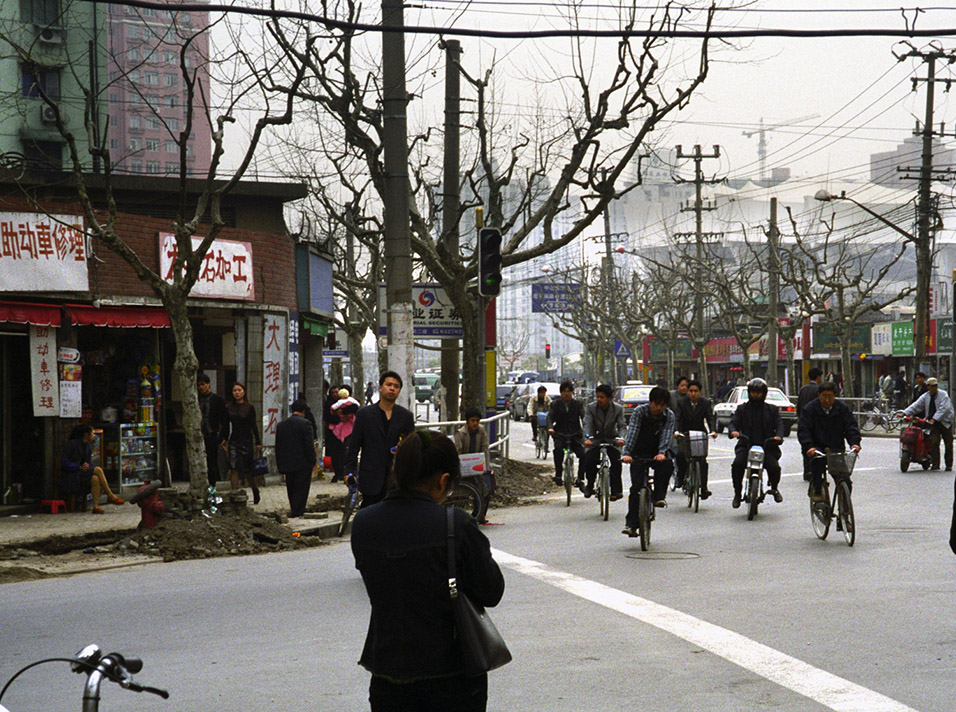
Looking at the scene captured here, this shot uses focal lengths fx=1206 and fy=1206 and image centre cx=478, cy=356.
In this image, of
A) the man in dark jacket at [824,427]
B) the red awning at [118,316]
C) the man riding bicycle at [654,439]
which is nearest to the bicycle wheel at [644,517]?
the man riding bicycle at [654,439]

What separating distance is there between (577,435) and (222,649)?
455 inches

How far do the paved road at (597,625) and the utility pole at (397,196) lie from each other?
257cm

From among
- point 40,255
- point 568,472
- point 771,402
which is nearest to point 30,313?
point 40,255

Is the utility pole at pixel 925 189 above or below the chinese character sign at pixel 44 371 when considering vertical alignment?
above

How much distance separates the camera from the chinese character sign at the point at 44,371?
16.9 m

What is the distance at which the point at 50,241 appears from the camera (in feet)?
55.8

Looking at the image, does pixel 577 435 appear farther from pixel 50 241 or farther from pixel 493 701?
pixel 493 701

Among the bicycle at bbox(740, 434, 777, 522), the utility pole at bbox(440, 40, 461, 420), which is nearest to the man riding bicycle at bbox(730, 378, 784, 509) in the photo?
the bicycle at bbox(740, 434, 777, 522)

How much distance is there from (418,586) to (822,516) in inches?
363

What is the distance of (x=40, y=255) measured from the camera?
16.9 metres

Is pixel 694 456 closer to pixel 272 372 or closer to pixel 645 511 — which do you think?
pixel 645 511

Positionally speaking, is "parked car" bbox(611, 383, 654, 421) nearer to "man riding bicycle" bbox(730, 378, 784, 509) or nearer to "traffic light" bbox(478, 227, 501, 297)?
"traffic light" bbox(478, 227, 501, 297)

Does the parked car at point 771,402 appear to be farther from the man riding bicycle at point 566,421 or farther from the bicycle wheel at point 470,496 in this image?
the bicycle wheel at point 470,496

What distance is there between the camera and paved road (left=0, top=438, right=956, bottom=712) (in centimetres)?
629
